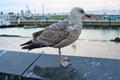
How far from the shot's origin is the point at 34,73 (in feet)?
7.64

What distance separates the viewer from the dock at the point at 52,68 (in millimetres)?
2135

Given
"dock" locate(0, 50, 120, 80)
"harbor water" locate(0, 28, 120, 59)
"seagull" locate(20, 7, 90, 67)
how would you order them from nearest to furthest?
"dock" locate(0, 50, 120, 80) < "seagull" locate(20, 7, 90, 67) < "harbor water" locate(0, 28, 120, 59)

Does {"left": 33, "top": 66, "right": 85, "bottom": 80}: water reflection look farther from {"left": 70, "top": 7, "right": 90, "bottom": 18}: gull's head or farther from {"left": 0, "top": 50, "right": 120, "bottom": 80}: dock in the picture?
{"left": 70, "top": 7, "right": 90, "bottom": 18}: gull's head

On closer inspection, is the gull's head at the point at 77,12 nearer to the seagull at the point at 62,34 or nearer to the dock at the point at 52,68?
the seagull at the point at 62,34

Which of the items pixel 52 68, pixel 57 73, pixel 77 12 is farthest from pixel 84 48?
pixel 57 73

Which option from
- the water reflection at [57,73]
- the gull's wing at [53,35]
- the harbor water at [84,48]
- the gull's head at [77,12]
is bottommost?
the harbor water at [84,48]

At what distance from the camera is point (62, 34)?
2844mm

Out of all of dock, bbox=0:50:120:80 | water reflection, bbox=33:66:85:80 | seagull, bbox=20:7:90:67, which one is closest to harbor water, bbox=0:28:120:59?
seagull, bbox=20:7:90:67

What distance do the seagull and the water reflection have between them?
0.37 metres

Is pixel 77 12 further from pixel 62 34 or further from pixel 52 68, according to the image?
pixel 52 68

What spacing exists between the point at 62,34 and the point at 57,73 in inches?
27.4

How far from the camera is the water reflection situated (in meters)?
2.15

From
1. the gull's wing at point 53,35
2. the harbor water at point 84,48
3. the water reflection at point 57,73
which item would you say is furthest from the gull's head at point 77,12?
the harbor water at point 84,48

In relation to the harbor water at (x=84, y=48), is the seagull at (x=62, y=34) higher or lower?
higher
